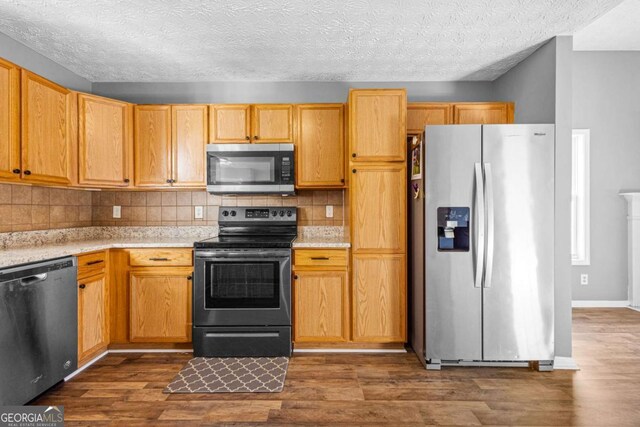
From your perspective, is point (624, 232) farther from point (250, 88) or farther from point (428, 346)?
point (250, 88)

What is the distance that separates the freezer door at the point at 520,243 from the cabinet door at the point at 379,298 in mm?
652

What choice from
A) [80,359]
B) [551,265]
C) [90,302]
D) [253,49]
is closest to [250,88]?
[253,49]

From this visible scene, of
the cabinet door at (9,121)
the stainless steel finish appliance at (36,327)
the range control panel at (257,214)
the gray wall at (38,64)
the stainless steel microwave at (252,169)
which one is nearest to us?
the stainless steel finish appliance at (36,327)

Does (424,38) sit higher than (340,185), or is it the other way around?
(424,38)

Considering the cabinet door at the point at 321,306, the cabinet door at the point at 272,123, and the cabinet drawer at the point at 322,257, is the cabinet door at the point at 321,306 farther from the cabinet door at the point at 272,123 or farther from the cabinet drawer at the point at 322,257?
the cabinet door at the point at 272,123

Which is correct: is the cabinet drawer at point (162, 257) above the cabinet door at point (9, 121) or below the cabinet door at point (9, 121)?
below

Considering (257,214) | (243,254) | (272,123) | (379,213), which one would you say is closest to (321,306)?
(243,254)

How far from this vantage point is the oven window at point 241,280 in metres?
2.91

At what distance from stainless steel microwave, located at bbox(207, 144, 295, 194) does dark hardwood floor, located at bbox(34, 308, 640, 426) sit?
4.72 feet

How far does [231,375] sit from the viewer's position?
2.56 meters

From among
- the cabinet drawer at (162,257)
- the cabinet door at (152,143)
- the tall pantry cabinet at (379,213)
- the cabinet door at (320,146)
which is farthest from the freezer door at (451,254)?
the cabinet door at (152,143)

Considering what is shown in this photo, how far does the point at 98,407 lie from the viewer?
216 cm

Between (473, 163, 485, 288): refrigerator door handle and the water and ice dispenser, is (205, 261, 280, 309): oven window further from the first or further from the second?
(473, 163, 485, 288): refrigerator door handle

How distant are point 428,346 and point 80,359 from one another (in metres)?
2.49
